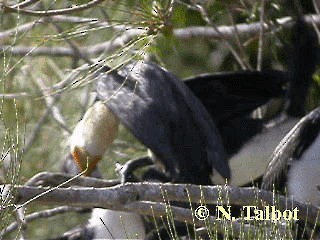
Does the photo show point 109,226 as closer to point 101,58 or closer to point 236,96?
point 101,58

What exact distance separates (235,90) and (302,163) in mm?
771

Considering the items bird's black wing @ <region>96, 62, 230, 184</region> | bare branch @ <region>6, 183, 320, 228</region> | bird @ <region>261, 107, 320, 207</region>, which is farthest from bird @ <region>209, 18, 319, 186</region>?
A: bare branch @ <region>6, 183, 320, 228</region>

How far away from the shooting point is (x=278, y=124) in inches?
149

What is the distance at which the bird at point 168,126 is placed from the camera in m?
3.37

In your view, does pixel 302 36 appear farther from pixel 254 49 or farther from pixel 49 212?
pixel 49 212

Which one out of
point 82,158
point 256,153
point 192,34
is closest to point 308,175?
point 256,153

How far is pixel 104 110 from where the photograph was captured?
350 centimetres

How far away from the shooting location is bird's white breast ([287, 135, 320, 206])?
3096mm

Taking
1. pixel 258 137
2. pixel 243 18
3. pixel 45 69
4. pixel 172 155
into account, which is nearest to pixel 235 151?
pixel 258 137

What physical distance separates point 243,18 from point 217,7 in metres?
0.40

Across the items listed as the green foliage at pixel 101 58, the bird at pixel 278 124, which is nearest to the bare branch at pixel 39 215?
the green foliage at pixel 101 58

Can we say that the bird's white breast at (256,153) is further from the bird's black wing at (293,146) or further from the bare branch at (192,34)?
the bird's black wing at (293,146)

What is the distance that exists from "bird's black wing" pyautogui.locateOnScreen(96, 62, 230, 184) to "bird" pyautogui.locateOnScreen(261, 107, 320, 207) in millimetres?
259

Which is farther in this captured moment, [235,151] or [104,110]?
[235,151]
